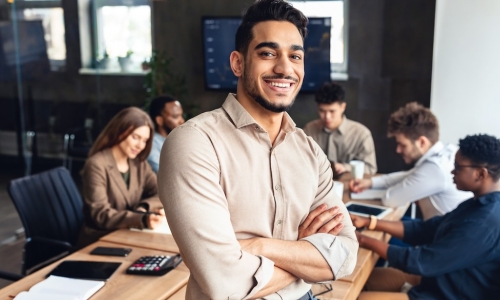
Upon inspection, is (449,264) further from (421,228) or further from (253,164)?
(253,164)

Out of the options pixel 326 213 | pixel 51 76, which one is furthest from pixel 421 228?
pixel 51 76

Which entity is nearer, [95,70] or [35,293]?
[35,293]

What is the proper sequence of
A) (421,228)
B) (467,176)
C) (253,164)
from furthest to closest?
(421,228) < (467,176) < (253,164)

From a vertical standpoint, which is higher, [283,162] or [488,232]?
[283,162]

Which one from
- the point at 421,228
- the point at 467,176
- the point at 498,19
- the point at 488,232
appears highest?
the point at 498,19

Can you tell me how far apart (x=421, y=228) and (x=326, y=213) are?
1.41 metres

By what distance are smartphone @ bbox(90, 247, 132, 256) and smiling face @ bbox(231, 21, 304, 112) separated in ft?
3.88

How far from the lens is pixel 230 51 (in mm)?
5438

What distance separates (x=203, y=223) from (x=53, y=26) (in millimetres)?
4457

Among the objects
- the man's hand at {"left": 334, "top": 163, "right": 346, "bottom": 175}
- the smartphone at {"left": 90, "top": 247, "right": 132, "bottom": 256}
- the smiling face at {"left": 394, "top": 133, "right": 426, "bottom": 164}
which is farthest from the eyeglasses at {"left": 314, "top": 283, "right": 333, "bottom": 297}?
the man's hand at {"left": 334, "top": 163, "right": 346, "bottom": 175}

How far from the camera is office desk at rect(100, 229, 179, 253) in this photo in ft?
7.77

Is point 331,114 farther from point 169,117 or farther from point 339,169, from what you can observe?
point 169,117

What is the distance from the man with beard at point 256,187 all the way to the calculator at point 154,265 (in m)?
0.76

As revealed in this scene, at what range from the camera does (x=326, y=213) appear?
149 centimetres
